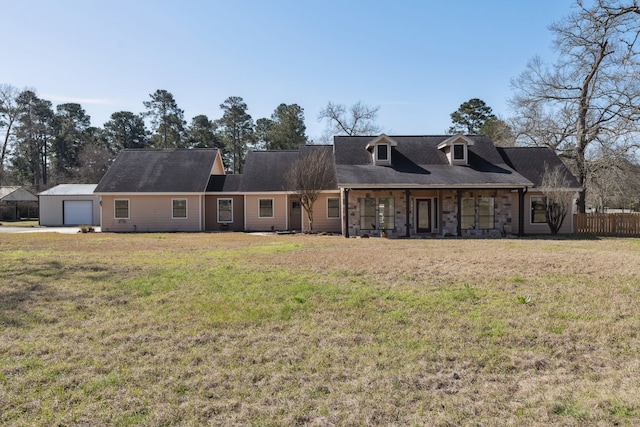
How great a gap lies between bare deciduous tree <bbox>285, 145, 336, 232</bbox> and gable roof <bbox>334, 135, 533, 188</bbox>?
3.15ft

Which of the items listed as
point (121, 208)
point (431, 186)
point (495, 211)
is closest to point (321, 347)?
point (431, 186)

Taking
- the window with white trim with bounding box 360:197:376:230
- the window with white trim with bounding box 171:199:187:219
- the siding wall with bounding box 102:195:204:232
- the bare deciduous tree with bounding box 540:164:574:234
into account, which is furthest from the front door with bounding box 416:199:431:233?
the window with white trim with bounding box 171:199:187:219

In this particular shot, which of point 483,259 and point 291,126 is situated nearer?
point 483,259

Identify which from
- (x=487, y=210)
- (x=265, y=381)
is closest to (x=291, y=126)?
(x=487, y=210)

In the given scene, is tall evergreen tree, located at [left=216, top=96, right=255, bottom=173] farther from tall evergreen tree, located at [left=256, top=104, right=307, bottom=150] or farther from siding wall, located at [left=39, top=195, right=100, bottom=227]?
siding wall, located at [left=39, top=195, right=100, bottom=227]

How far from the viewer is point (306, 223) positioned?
23.3m

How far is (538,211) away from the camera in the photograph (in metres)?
22.0

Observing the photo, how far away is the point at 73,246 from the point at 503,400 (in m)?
15.2

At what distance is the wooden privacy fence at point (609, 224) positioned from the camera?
836 inches

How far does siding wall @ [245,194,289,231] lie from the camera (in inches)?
949

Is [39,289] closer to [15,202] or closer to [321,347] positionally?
[321,347]

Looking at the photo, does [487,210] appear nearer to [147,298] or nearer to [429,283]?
[429,283]

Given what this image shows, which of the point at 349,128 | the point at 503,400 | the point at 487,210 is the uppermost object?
the point at 349,128

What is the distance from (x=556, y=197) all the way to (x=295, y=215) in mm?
13401
